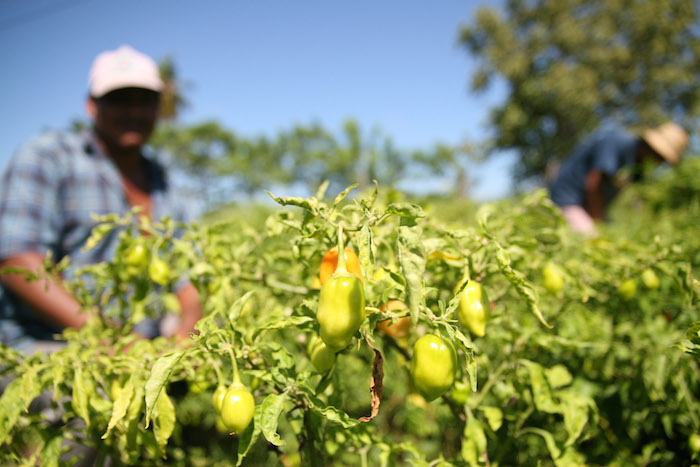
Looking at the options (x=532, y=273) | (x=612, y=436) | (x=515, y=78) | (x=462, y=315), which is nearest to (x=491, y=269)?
(x=462, y=315)

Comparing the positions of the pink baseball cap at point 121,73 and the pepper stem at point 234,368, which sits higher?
the pink baseball cap at point 121,73

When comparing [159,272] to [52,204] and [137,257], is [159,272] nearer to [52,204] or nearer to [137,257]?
[137,257]

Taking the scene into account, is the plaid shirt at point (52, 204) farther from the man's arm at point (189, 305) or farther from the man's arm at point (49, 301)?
the man's arm at point (189, 305)

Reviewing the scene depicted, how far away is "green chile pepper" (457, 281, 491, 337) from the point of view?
0.64 metres

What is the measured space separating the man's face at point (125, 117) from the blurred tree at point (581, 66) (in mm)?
15106

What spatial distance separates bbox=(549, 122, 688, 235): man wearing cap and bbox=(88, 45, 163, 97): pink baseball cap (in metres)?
2.17

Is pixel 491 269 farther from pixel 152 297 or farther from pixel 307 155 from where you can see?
pixel 307 155

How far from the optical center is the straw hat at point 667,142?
8.20 feet

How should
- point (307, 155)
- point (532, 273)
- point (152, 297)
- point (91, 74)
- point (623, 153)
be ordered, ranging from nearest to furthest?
1. point (532, 273)
2. point (152, 297)
3. point (91, 74)
4. point (623, 153)
5. point (307, 155)

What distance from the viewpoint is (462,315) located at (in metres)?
0.65

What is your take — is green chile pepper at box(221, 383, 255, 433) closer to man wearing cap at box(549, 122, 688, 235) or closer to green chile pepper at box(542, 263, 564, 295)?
green chile pepper at box(542, 263, 564, 295)

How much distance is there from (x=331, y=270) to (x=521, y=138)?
55.4ft

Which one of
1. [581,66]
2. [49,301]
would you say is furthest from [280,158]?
[49,301]

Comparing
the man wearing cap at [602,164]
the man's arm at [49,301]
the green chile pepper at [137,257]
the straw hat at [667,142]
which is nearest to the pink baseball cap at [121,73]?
the man's arm at [49,301]
